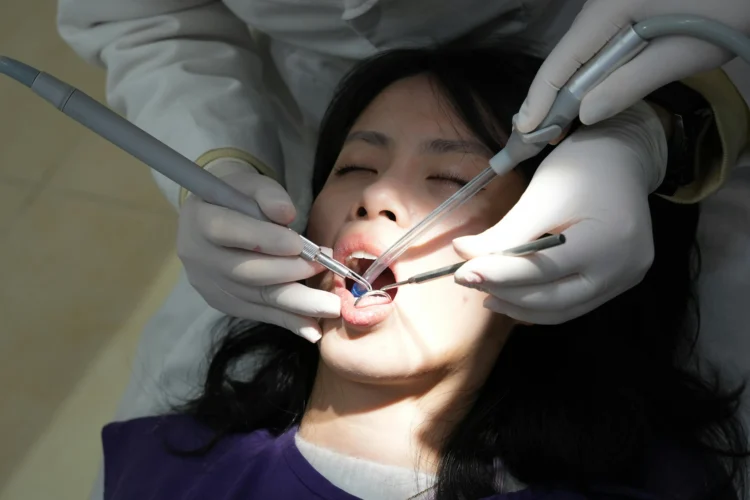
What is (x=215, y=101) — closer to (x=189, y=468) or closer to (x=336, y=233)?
(x=336, y=233)

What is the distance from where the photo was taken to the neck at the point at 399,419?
104 centimetres

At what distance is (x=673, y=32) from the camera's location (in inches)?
33.1

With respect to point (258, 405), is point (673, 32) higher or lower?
higher

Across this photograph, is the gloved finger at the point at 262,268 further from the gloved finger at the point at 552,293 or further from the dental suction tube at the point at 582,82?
the gloved finger at the point at 552,293

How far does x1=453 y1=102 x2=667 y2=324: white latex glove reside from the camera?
0.86 meters

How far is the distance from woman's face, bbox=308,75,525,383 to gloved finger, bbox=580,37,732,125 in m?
0.21

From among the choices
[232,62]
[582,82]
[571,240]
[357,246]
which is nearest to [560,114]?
[582,82]

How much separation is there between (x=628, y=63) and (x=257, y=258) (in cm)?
51

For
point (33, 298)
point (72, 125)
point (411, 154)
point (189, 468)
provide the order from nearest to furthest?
point (411, 154)
point (189, 468)
point (33, 298)
point (72, 125)

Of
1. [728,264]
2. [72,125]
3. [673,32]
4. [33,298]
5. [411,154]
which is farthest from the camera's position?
[72,125]

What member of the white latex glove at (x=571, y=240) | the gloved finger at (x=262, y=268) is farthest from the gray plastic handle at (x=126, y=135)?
the white latex glove at (x=571, y=240)

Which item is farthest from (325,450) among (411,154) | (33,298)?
(33,298)

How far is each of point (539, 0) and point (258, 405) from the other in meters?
0.78

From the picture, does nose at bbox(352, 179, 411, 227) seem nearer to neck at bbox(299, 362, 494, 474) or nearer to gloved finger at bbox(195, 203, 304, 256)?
gloved finger at bbox(195, 203, 304, 256)
